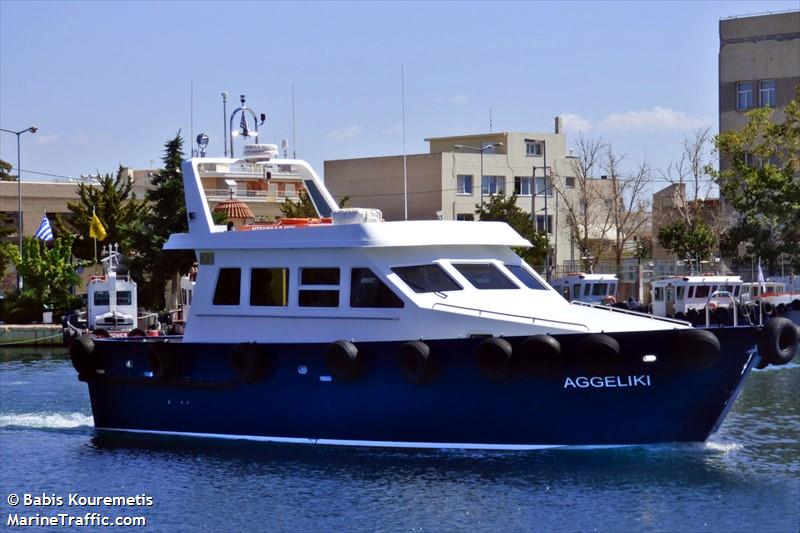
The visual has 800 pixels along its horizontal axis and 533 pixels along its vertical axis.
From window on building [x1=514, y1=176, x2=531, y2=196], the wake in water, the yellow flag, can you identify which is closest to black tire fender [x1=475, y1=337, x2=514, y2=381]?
the wake in water

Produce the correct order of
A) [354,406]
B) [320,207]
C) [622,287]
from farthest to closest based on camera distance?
[622,287] < [320,207] < [354,406]

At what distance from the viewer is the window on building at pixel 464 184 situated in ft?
231

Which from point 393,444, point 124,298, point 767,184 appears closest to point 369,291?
point 393,444

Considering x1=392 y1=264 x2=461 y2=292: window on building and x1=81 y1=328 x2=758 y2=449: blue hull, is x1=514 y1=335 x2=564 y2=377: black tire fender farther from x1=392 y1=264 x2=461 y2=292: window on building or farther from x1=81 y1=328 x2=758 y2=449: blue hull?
x1=392 y1=264 x2=461 y2=292: window on building

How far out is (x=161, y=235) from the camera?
2125 inches

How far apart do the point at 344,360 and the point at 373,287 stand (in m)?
1.16

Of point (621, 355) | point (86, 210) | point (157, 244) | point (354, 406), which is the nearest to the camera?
point (621, 355)

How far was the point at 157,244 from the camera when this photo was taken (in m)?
53.8

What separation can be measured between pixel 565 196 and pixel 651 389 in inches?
2255

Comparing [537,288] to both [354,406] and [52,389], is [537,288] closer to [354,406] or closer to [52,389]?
[354,406]

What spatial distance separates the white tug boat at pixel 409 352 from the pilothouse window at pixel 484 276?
2 centimetres

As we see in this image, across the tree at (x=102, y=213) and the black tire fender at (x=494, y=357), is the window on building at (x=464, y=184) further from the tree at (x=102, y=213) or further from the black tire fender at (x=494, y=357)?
the black tire fender at (x=494, y=357)

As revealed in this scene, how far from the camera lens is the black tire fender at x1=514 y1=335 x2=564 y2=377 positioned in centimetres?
1728

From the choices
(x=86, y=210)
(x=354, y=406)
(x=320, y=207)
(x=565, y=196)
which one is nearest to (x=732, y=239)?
(x=565, y=196)
